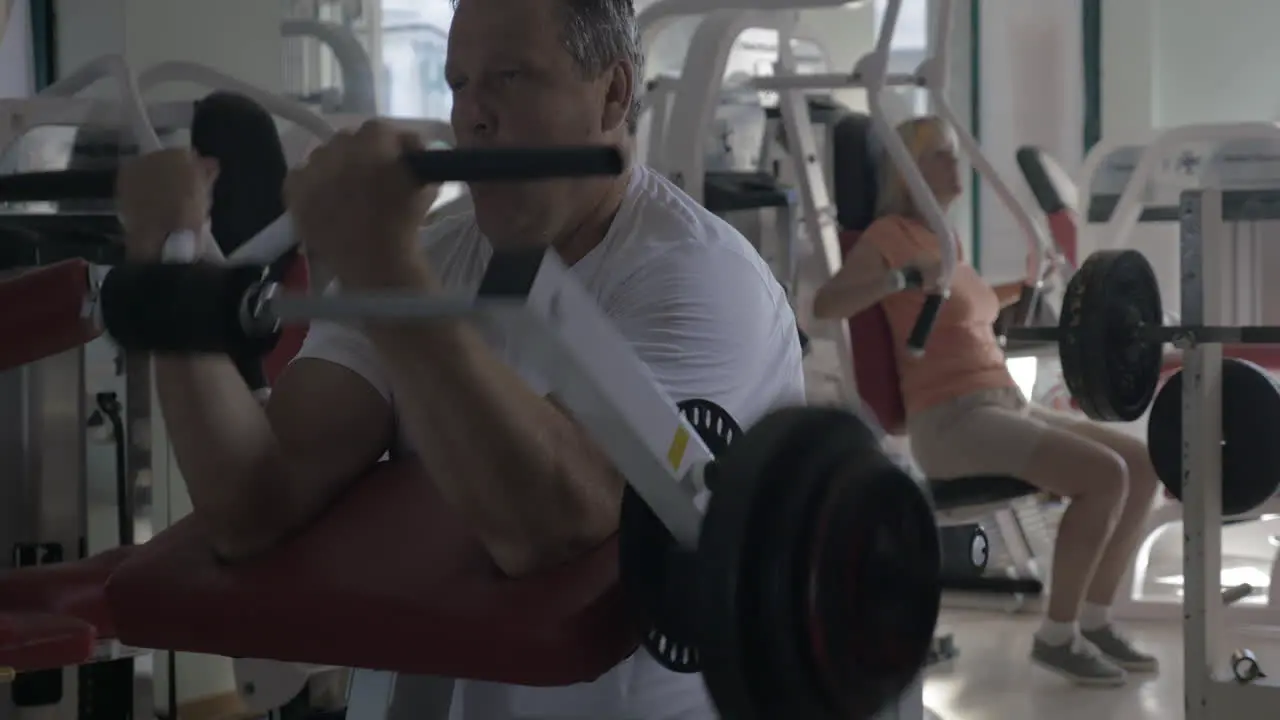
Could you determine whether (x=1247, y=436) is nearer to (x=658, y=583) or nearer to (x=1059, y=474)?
(x=1059, y=474)

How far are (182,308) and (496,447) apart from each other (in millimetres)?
205

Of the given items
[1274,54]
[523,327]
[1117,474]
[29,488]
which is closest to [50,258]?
[29,488]

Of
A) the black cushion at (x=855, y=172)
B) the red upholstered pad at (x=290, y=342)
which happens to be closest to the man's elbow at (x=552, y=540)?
the red upholstered pad at (x=290, y=342)

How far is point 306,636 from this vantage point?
39.0 inches

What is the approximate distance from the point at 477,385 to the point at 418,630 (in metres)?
0.16

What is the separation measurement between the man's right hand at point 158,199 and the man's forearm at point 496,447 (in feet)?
0.64

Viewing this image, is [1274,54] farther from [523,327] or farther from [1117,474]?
[523,327]

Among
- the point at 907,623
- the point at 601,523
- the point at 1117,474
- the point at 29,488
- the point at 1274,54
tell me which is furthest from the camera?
the point at 1274,54

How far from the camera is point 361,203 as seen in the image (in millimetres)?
858

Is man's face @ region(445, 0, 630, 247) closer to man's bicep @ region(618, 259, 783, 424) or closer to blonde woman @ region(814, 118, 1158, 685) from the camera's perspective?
man's bicep @ region(618, 259, 783, 424)

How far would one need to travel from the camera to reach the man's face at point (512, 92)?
1.14 metres

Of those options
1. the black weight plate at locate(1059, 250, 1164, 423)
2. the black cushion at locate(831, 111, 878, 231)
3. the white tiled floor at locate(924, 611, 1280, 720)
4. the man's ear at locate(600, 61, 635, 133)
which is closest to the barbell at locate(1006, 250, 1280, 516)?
the black weight plate at locate(1059, 250, 1164, 423)

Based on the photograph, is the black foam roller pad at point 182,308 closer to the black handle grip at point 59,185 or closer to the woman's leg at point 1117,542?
the black handle grip at point 59,185

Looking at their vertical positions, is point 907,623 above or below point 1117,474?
above
